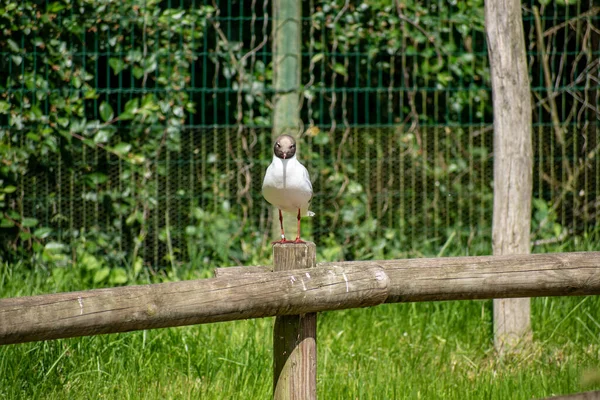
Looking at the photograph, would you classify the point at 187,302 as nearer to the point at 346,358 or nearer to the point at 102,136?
the point at 346,358

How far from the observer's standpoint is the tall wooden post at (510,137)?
4355mm

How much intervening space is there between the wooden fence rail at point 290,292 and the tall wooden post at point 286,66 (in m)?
2.11

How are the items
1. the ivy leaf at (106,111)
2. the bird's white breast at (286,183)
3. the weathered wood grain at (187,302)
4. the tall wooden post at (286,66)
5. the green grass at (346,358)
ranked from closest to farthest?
the weathered wood grain at (187,302), the bird's white breast at (286,183), the green grass at (346,358), the tall wooden post at (286,66), the ivy leaf at (106,111)

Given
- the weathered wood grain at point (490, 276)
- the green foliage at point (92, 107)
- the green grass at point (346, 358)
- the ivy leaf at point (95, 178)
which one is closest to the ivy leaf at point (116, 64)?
the green foliage at point (92, 107)

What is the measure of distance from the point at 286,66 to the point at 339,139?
0.85 metres

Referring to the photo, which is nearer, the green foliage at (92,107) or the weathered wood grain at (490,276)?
the weathered wood grain at (490,276)

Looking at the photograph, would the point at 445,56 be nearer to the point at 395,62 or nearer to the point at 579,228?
the point at 395,62

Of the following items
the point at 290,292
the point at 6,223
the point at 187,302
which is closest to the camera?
the point at 187,302

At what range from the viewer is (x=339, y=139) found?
560 centimetres

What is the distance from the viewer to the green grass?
362cm

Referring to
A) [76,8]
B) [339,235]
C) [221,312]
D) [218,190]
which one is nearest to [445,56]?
[339,235]

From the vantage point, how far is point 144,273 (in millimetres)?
5359

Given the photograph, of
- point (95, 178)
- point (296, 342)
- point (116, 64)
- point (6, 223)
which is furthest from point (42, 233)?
point (296, 342)

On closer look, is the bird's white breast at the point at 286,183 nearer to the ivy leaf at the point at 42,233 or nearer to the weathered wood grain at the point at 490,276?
the weathered wood grain at the point at 490,276
